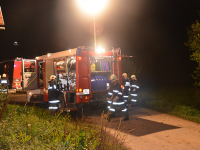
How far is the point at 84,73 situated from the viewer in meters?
8.46

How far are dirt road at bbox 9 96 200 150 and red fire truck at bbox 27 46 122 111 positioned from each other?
1.50 metres

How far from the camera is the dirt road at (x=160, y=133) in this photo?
4965mm

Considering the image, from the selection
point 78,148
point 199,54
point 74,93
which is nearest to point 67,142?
point 78,148

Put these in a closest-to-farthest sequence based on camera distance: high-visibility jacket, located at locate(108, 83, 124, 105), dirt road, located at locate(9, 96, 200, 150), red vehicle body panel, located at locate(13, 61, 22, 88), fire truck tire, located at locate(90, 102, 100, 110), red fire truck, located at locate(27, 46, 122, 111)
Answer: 1. dirt road, located at locate(9, 96, 200, 150)
2. high-visibility jacket, located at locate(108, 83, 124, 105)
3. red fire truck, located at locate(27, 46, 122, 111)
4. fire truck tire, located at locate(90, 102, 100, 110)
5. red vehicle body panel, located at locate(13, 61, 22, 88)

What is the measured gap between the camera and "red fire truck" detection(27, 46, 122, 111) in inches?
329

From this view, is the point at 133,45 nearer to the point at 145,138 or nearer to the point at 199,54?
the point at 199,54

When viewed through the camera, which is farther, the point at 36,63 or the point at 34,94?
the point at 36,63

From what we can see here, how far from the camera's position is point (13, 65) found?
59.5ft

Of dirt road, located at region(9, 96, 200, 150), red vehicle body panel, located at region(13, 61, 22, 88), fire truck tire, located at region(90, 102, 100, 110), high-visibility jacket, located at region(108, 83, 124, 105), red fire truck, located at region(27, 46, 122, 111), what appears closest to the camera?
dirt road, located at region(9, 96, 200, 150)

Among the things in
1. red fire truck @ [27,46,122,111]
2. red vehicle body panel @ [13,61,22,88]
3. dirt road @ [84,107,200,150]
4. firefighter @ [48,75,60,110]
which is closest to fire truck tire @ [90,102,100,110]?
red fire truck @ [27,46,122,111]

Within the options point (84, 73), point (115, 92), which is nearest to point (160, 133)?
point (115, 92)

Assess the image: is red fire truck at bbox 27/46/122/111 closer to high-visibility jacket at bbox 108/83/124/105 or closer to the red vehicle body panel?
high-visibility jacket at bbox 108/83/124/105

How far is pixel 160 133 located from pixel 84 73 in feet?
12.5

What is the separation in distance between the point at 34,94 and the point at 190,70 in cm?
3082
